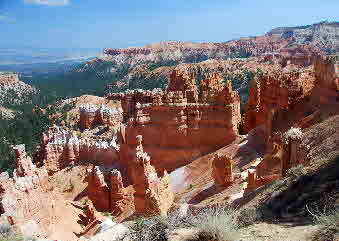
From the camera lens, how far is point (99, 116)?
50.8m

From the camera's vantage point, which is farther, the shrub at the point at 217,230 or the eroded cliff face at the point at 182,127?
the eroded cliff face at the point at 182,127

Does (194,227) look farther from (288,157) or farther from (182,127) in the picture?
(182,127)

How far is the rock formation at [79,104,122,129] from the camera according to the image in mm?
48812

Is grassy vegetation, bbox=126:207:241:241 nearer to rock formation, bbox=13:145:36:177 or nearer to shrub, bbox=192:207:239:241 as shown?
shrub, bbox=192:207:239:241

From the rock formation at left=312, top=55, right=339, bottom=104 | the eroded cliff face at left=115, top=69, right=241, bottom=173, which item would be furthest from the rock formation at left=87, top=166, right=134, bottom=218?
the rock formation at left=312, top=55, right=339, bottom=104

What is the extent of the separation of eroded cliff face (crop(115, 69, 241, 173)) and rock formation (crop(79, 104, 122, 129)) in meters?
18.1

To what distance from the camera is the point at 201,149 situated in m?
28.6

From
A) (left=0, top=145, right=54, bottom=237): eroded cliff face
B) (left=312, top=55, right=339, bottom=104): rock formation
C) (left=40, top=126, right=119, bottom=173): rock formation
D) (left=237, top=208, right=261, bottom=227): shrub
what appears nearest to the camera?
(left=237, top=208, right=261, bottom=227): shrub

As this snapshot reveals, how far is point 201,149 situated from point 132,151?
483 centimetres

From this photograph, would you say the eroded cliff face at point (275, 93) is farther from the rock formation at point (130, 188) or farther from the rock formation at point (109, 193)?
the rock formation at point (109, 193)

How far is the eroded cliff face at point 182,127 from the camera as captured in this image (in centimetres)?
2803

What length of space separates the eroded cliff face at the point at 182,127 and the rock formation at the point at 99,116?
18.1 metres

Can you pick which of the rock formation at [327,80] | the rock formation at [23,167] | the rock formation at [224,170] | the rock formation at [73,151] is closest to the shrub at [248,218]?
the rock formation at [224,170]

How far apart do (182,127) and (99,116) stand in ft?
77.8
